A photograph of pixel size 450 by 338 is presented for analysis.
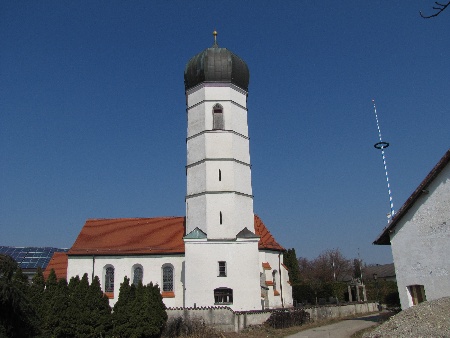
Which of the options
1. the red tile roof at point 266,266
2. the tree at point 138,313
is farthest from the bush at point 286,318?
the tree at point 138,313

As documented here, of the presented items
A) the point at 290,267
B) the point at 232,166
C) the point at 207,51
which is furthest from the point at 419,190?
the point at 290,267

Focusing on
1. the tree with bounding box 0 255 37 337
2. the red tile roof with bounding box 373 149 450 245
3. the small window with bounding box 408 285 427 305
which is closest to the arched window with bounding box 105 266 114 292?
the tree with bounding box 0 255 37 337

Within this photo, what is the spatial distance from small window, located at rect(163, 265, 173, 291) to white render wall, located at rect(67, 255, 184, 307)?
0.97 ft

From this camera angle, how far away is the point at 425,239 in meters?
A: 17.6

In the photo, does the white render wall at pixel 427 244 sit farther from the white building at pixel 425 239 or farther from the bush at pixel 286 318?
the bush at pixel 286 318

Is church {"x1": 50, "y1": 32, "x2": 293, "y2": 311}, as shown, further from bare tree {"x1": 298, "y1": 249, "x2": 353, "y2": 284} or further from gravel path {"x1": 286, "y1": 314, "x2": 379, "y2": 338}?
bare tree {"x1": 298, "y1": 249, "x2": 353, "y2": 284}

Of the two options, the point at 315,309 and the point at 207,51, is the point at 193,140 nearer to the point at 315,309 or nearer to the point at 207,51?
the point at 207,51

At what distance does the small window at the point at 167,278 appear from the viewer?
1168 inches

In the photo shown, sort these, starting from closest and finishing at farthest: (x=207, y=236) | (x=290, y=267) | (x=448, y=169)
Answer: (x=448, y=169), (x=207, y=236), (x=290, y=267)

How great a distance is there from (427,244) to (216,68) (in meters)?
18.4

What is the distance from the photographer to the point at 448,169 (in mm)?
17141

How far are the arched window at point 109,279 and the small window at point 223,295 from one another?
27.7 ft

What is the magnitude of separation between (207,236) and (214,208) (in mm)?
1836

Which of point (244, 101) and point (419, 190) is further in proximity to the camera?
point (244, 101)
